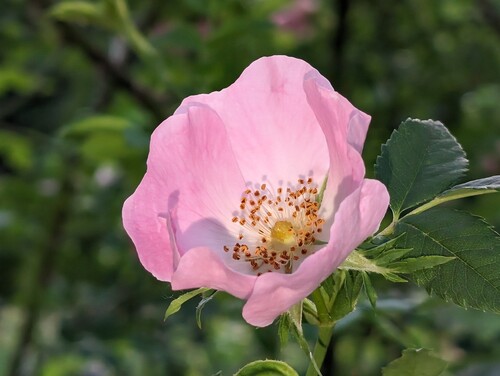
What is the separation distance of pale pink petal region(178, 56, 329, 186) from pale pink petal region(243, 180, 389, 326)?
0.48 feet

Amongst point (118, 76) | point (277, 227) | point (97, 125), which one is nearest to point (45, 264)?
point (118, 76)

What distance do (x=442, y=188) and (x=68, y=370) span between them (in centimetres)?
199

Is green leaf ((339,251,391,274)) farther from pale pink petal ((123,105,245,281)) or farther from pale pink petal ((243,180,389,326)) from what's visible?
pale pink petal ((123,105,245,281))

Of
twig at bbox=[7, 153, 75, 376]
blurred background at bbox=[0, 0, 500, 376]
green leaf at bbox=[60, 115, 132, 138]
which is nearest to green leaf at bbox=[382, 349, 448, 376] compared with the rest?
Result: green leaf at bbox=[60, 115, 132, 138]

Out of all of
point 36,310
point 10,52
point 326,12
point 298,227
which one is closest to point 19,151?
point 10,52

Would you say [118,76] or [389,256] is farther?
[118,76]

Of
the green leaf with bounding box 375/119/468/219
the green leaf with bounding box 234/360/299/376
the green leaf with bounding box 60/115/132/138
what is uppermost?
the green leaf with bounding box 60/115/132/138

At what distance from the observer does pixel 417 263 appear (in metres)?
0.62

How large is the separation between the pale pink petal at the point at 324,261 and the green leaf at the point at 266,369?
4cm

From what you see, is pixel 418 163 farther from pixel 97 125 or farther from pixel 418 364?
pixel 97 125

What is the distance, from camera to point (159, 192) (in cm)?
69

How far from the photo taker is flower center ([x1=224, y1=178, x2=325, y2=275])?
773 mm

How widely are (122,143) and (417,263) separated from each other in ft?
3.59

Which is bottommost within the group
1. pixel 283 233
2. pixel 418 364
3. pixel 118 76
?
pixel 418 364
